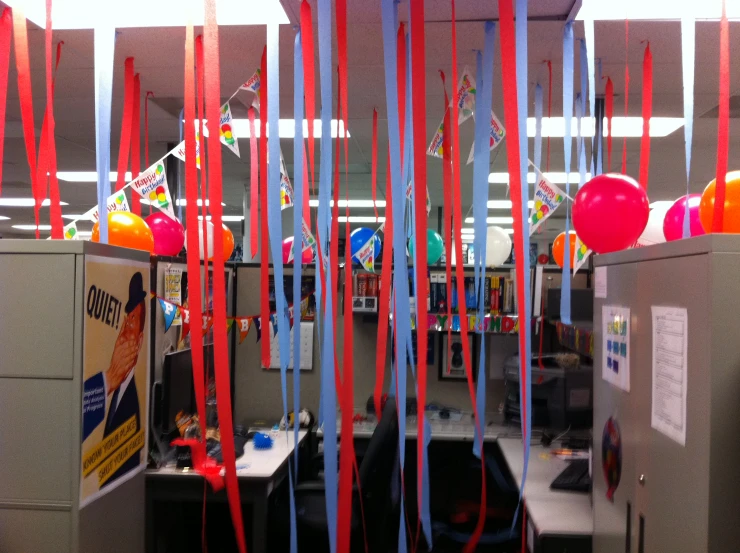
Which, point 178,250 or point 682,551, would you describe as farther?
point 178,250

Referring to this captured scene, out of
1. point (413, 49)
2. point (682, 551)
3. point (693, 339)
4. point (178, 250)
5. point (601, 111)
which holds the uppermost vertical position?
point (601, 111)

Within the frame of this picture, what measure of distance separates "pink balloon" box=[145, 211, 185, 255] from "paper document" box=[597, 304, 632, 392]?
7.54 feet

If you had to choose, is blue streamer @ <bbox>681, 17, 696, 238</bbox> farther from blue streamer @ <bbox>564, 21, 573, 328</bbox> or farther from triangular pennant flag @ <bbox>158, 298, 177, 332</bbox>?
triangular pennant flag @ <bbox>158, 298, 177, 332</bbox>

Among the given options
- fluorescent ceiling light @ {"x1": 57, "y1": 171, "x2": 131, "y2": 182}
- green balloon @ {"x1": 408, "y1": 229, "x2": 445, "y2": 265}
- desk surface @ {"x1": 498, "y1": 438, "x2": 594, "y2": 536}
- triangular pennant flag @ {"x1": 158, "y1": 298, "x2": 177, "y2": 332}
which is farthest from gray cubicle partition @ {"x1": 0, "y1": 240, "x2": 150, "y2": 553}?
fluorescent ceiling light @ {"x1": 57, "y1": 171, "x2": 131, "y2": 182}

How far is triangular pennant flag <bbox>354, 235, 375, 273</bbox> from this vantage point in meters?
3.20

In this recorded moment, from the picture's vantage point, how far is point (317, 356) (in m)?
3.47

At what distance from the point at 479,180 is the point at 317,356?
202cm

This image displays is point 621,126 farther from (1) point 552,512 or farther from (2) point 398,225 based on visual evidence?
(2) point 398,225

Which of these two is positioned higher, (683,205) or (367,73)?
(367,73)

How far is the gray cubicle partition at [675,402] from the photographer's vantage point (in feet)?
2.97

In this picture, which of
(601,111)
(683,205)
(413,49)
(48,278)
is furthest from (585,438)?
(48,278)

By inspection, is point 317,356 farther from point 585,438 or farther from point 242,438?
point 585,438

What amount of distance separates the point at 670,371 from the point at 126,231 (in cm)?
213

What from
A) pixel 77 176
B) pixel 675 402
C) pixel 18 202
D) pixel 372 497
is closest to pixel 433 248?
pixel 372 497
